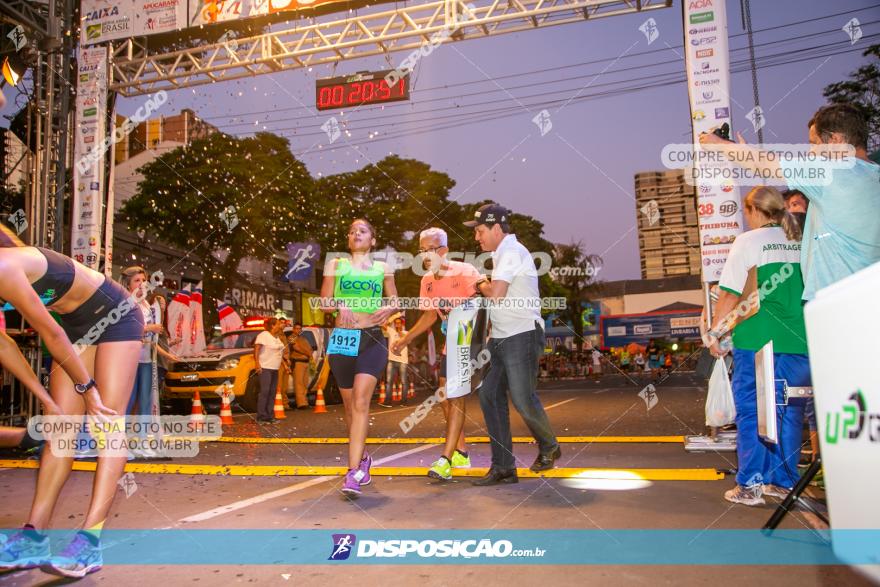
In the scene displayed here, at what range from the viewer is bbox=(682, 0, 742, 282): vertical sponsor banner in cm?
815

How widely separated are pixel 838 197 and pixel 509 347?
8.13 feet

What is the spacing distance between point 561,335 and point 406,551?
4656 cm

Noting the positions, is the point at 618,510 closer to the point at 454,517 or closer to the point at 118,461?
the point at 454,517

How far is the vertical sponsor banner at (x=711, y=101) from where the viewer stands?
321 inches

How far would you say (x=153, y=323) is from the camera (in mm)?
7152

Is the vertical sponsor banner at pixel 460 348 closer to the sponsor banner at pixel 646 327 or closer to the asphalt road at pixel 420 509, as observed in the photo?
the asphalt road at pixel 420 509

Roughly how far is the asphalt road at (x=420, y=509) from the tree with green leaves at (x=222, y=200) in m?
19.9

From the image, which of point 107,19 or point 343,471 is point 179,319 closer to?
point 107,19

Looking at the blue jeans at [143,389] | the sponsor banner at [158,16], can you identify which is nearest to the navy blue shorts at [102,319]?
the blue jeans at [143,389]

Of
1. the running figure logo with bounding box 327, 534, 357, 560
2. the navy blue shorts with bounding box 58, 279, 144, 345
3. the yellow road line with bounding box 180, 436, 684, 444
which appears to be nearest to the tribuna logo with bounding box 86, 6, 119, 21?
the yellow road line with bounding box 180, 436, 684, 444

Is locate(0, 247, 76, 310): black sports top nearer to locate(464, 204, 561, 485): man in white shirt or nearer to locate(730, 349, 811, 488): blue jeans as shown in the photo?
locate(464, 204, 561, 485): man in white shirt

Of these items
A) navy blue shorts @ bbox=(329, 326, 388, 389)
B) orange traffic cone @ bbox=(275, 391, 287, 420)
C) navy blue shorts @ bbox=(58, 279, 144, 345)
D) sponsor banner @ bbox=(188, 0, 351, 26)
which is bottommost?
orange traffic cone @ bbox=(275, 391, 287, 420)

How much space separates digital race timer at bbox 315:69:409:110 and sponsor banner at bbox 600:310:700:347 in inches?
1312

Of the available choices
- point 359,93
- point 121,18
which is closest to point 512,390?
point 359,93
